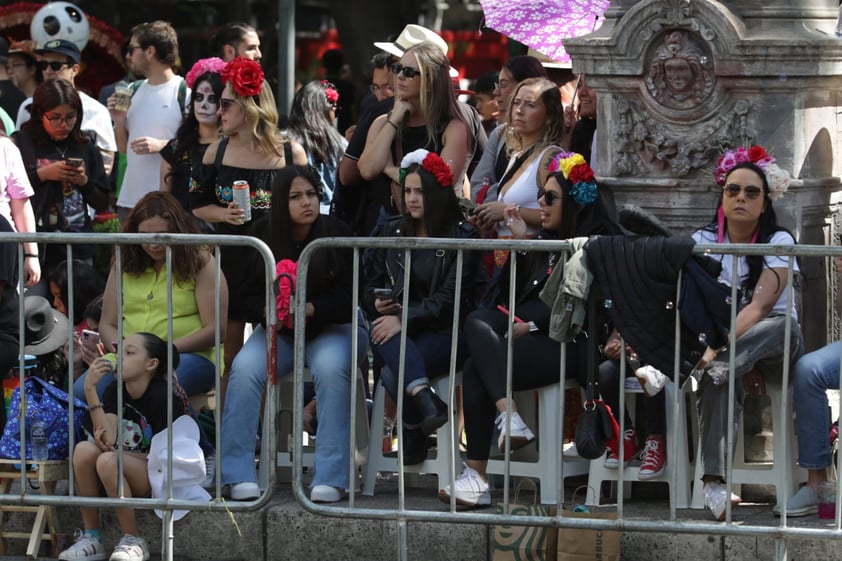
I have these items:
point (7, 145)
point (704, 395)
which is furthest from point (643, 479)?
point (7, 145)

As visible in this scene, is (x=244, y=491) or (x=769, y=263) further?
(x=244, y=491)

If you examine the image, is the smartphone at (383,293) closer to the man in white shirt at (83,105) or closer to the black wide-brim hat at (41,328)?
the black wide-brim hat at (41,328)

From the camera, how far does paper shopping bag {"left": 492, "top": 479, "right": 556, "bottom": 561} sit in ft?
22.4

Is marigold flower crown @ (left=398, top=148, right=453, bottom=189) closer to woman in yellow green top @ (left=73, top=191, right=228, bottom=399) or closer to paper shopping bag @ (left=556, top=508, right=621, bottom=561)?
woman in yellow green top @ (left=73, top=191, right=228, bottom=399)

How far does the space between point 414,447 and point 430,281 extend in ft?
2.43

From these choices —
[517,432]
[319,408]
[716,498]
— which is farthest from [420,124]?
[716,498]

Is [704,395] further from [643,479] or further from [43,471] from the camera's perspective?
[43,471]

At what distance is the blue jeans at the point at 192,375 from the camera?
7.64m

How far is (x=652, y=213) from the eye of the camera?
25.3 feet

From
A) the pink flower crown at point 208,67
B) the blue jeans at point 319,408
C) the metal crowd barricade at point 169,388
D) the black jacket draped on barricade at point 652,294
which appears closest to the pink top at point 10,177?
the pink flower crown at point 208,67

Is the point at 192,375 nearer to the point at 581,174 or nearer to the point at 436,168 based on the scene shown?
the point at 436,168

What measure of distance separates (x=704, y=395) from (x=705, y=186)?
1.08 metres

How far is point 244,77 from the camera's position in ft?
28.8

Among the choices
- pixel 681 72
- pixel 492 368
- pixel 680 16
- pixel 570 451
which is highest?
pixel 680 16
